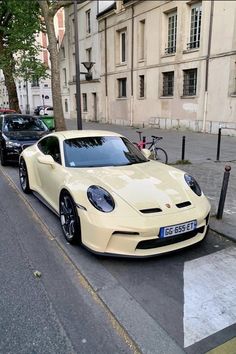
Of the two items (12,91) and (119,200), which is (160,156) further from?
(12,91)

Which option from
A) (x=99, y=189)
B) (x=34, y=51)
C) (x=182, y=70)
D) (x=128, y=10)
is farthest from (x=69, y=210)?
(x=128, y=10)

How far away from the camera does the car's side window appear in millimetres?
5085

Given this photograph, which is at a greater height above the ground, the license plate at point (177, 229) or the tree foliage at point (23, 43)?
the tree foliage at point (23, 43)

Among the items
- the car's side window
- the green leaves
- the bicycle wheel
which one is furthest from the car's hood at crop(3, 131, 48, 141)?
the green leaves

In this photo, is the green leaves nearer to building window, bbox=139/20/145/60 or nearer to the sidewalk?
building window, bbox=139/20/145/60

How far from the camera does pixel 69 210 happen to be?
4.24m

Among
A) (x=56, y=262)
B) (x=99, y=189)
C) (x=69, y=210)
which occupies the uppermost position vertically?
(x=99, y=189)

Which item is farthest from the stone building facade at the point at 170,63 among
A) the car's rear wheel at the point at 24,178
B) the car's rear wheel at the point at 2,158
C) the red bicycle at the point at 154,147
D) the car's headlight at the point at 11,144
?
the car's rear wheel at the point at 24,178

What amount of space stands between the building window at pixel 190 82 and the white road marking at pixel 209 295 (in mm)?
16496

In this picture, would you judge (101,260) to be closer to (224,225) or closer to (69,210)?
(69,210)

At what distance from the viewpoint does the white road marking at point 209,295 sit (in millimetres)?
2698

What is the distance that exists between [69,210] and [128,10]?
2252 centimetres

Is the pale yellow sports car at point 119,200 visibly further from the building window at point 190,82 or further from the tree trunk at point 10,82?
the tree trunk at point 10,82

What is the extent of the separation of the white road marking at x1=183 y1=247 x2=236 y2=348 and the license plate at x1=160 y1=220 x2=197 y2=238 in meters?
0.41
